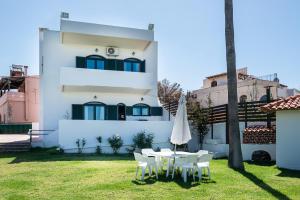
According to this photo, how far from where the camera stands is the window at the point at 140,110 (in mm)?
25609

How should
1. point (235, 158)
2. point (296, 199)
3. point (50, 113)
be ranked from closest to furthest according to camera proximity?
point (296, 199), point (235, 158), point (50, 113)

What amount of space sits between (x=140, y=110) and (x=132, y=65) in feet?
12.5

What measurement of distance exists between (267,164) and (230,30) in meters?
6.67

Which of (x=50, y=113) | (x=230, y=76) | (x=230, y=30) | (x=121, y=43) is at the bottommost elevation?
(x=50, y=113)

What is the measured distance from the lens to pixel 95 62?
24.8 metres

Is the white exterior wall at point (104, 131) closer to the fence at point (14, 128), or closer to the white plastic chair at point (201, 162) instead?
the white plastic chair at point (201, 162)

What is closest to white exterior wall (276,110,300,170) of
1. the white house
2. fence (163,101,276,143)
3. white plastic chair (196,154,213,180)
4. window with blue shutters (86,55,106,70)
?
fence (163,101,276,143)

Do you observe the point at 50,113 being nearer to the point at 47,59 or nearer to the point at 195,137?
the point at 47,59

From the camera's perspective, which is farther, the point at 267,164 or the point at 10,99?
the point at 10,99

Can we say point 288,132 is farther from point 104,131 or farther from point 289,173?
point 104,131

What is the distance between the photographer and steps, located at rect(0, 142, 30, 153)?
19.9 m

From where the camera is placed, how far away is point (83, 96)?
24203mm

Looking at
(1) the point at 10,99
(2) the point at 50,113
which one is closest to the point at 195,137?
(2) the point at 50,113

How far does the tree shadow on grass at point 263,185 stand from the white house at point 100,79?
9468 mm
